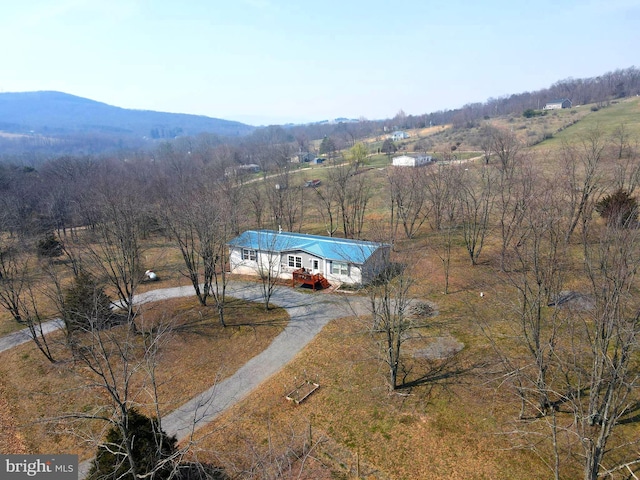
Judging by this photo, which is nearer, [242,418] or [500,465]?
[500,465]

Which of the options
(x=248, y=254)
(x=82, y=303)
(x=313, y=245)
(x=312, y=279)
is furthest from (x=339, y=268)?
(x=82, y=303)

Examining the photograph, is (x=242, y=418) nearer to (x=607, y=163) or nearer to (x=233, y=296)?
(x=233, y=296)

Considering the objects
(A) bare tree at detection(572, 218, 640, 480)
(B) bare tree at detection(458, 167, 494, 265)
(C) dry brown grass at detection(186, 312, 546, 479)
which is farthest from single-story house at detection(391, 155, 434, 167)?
(A) bare tree at detection(572, 218, 640, 480)

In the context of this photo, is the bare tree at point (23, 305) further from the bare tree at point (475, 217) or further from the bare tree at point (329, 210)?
the bare tree at point (475, 217)

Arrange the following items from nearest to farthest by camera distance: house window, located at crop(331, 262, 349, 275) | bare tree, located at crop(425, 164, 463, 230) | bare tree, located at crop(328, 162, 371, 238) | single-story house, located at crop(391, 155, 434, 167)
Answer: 1. house window, located at crop(331, 262, 349, 275)
2. bare tree, located at crop(425, 164, 463, 230)
3. bare tree, located at crop(328, 162, 371, 238)
4. single-story house, located at crop(391, 155, 434, 167)

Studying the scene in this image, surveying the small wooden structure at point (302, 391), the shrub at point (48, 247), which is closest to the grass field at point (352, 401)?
the small wooden structure at point (302, 391)

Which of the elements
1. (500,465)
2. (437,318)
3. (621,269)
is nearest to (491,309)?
(437,318)

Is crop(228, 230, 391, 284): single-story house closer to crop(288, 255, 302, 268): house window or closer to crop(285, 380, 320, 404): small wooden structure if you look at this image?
crop(288, 255, 302, 268): house window
